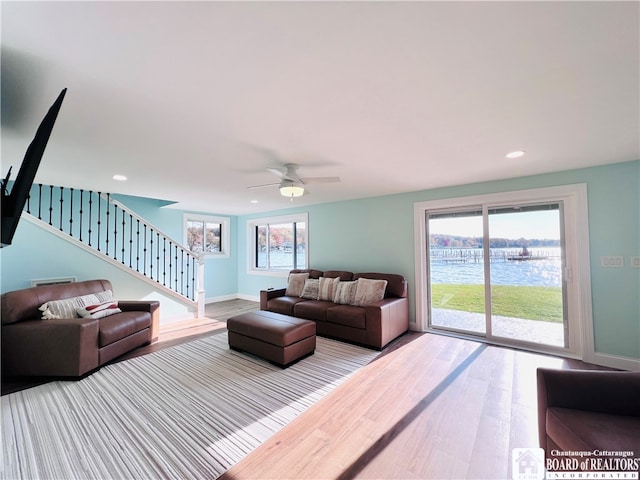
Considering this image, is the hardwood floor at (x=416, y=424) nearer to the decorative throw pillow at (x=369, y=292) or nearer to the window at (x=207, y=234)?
the decorative throw pillow at (x=369, y=292)

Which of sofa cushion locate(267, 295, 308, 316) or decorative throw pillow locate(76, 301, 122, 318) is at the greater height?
decorative throw pillow locate(76, 301, 122, 318)

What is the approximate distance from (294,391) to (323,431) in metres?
0.63

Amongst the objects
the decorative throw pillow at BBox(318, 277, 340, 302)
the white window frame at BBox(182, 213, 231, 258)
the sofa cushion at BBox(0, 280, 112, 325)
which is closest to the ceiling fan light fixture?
the decorative throw pillow at BBox(318, 277, 340, 302)

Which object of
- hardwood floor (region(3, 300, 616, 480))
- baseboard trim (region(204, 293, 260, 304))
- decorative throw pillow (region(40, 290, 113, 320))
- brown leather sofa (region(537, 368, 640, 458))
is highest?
decorative throw pillow (region(40, 290, 113, 320))

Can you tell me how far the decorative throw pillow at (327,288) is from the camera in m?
4.59

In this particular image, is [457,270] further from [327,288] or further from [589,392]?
[589,392]

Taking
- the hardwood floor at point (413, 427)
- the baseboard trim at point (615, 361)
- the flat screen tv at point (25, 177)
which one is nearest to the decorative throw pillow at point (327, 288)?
the hardwood floor at point (413, 427)

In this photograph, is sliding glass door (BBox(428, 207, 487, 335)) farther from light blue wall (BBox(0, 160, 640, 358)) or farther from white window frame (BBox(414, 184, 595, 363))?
white window frame (BBox(414, 184, 595, 363))

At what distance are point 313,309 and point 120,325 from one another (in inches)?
103

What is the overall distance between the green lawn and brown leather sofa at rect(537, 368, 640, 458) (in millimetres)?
2306

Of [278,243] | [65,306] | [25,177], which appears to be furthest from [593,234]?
[65,306]

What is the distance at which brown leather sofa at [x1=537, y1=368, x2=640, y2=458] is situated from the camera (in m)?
1.32

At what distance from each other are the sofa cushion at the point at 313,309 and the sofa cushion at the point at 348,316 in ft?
0.39

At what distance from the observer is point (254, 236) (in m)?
7.18
